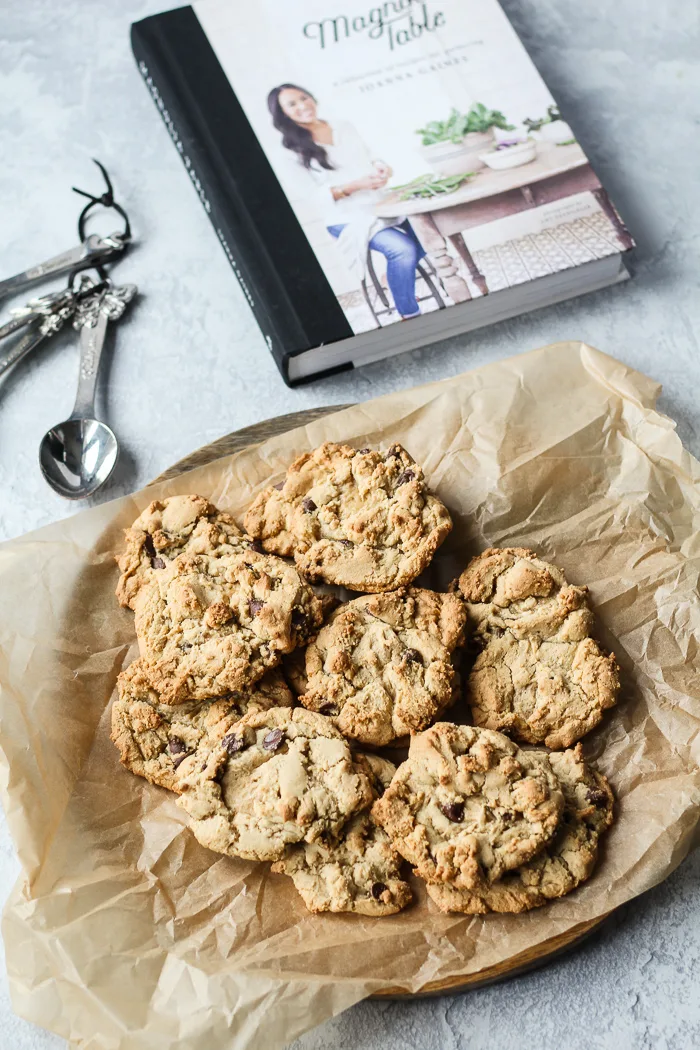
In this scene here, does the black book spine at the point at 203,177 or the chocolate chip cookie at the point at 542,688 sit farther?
the black book spine at the point at 203,177

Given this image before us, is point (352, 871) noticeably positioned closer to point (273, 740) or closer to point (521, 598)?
point (273, 740)

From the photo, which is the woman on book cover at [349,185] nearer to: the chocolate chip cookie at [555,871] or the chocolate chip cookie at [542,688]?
the chocolate chip cookie at [542,688]

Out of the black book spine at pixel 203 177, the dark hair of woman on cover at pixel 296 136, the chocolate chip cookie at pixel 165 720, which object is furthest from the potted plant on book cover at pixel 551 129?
the chocolate chip cookie at pixel 165 720

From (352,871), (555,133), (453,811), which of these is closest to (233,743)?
(352,871)

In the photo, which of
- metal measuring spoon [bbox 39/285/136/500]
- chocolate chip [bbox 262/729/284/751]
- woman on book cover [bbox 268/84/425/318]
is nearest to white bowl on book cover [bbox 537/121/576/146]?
woman on book cover [bbox 268/84/425/318]

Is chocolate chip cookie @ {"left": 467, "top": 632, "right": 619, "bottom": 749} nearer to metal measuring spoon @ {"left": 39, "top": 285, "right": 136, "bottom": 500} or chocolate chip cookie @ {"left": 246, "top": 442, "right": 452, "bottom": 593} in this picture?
chocolate chip cookie @ {"left": 246, "top": 442, "right": 452, "bottom": 593}

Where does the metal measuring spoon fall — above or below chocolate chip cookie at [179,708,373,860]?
above

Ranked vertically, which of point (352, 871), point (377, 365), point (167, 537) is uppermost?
point (377, 365)
